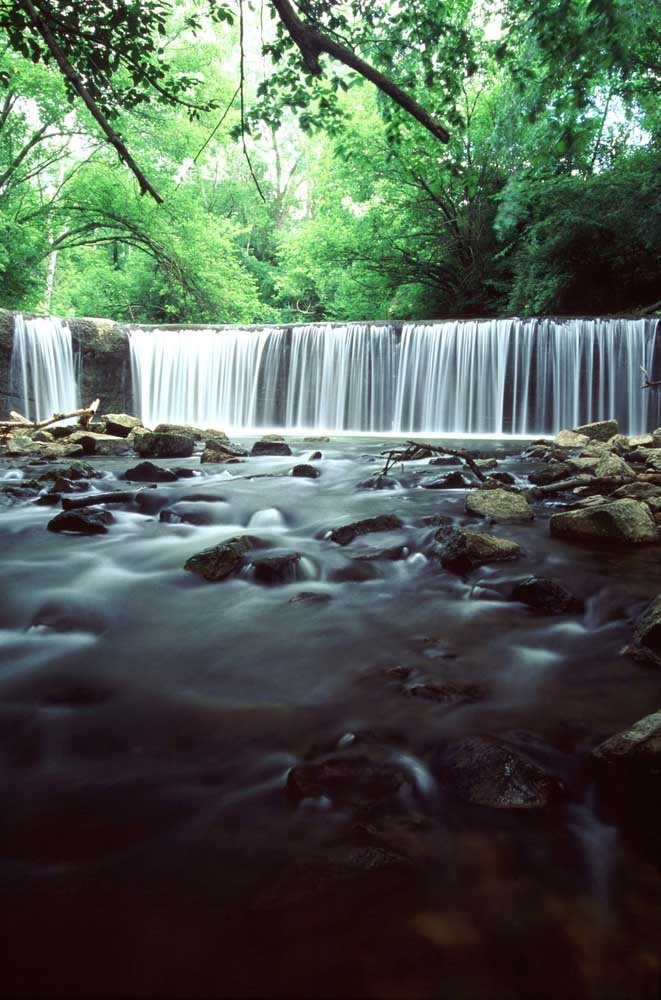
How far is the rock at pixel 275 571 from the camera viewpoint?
335 cm

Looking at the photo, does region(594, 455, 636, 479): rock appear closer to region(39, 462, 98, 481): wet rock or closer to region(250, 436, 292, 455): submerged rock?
region(250, 436, 292, 455): submerged rock

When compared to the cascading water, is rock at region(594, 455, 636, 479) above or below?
below

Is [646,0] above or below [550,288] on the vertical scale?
above

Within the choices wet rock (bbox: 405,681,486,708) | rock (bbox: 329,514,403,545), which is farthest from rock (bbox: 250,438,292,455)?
wet rock (bbox: 405,681,486,708)

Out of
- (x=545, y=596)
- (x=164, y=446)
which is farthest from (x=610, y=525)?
(x=164, y=446)

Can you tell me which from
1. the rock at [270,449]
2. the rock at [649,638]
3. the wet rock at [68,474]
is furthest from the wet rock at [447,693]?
the rock at [270,449]

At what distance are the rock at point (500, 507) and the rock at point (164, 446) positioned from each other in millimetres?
5753

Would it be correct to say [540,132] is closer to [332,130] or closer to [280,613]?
[332,130]

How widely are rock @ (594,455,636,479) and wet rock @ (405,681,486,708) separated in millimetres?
3800

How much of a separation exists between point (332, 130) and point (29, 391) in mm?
11735

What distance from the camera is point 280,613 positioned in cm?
288

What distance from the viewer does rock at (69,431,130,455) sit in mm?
9492

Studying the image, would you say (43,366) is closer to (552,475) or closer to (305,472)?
(305,472)

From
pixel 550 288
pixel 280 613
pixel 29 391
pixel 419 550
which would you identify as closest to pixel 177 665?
pixel 280 613
